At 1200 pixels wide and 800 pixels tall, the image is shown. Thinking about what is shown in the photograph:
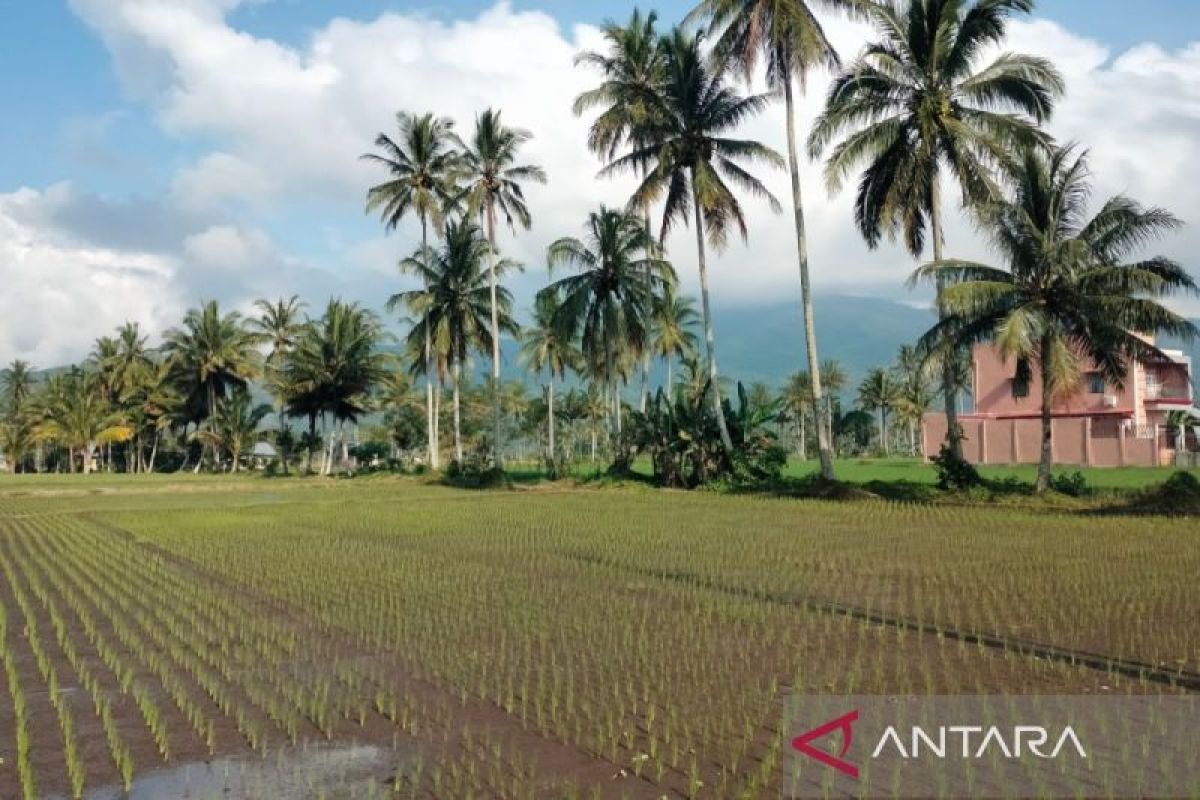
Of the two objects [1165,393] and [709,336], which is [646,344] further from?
[1165,393]

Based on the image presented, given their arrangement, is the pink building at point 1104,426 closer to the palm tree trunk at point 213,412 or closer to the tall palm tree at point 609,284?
the tall palm tree at point 609,284

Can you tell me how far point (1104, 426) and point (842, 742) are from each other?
41.8 meters

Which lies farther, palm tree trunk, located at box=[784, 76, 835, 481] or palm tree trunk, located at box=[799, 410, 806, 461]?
palm tree trunk, located at box=[799, 410, 806, 461]

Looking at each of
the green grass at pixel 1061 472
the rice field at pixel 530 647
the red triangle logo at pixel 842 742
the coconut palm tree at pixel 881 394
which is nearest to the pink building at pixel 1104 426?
the green grass at pixel 1061 472

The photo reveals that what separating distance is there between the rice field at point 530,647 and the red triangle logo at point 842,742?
0.17 metres

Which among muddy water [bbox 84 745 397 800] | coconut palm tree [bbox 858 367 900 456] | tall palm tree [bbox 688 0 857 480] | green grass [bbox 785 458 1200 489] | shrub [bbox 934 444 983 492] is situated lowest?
muddy water [bbox 84 745 397 800]

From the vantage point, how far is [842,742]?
5461 mm

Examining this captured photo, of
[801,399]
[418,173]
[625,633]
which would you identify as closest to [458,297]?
[418,173]

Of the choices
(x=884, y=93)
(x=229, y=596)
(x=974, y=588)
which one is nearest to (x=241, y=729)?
(x=229, y=596)

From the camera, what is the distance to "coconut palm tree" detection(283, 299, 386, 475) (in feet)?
162

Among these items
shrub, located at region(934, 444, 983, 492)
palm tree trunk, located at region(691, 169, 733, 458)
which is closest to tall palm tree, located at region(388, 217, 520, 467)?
palm tree trunk, located at region(691, 169, 733, 458)

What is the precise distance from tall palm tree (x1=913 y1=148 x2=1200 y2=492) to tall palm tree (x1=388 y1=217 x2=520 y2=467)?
22662 millimetres

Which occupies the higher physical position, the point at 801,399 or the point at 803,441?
the point at 801,399

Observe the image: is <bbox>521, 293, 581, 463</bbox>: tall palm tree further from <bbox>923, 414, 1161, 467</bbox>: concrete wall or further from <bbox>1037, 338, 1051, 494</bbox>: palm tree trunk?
<bbox>1037, 338, 1051, 494</bbox>: palm tree trunk
